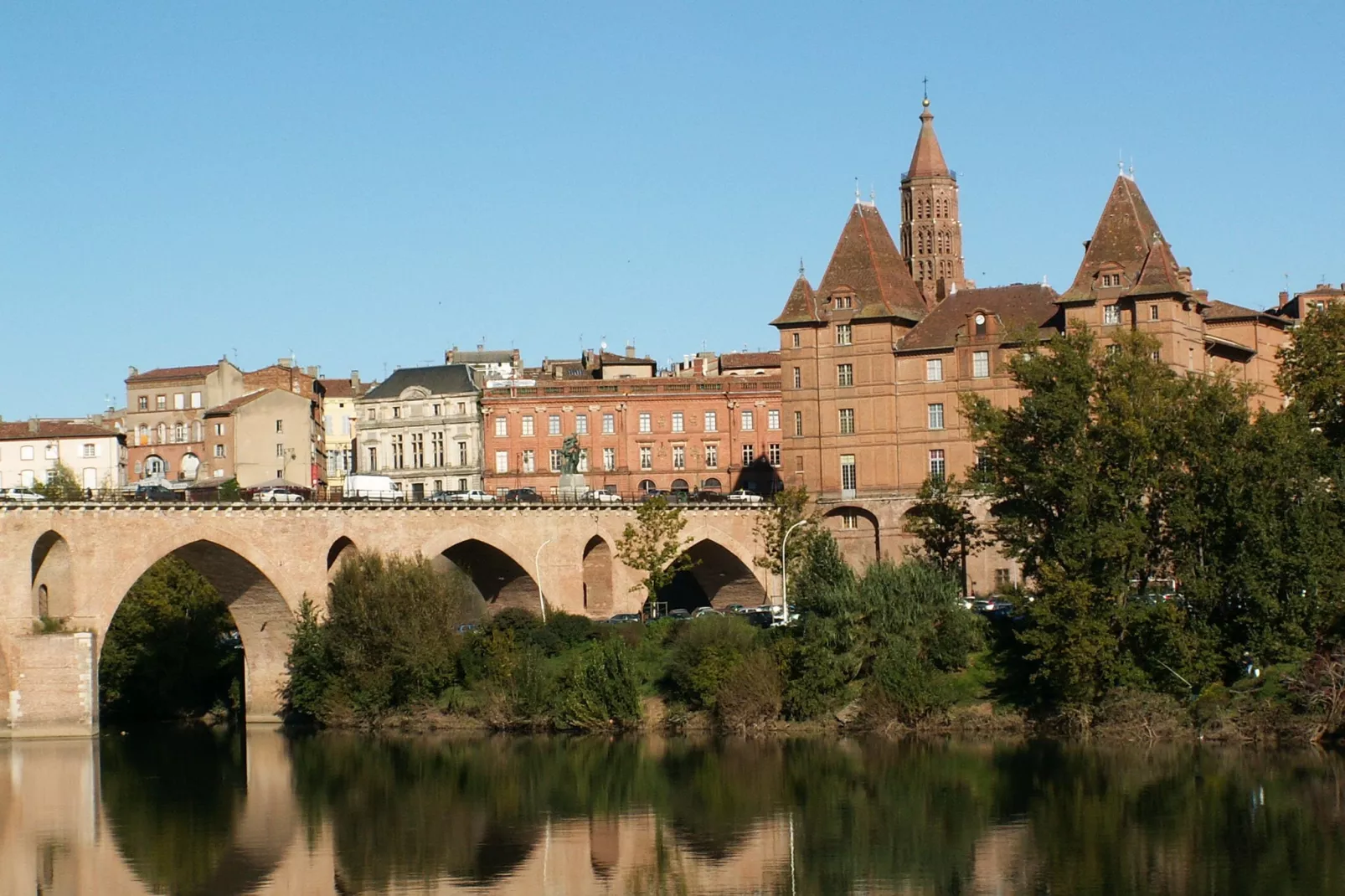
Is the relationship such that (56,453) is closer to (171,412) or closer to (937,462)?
(171,412)

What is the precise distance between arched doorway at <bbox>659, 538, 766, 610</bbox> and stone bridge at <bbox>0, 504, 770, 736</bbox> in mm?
118

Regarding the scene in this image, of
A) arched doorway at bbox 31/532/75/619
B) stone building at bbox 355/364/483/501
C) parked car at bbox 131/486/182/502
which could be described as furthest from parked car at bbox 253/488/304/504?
stone building at bbox 355/364/483/501

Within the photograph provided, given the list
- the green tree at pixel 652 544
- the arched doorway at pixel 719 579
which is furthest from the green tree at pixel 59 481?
the arched doorway at pixel 719 579

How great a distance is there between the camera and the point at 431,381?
376 feet

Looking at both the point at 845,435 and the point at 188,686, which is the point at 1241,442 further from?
the point at 188,686

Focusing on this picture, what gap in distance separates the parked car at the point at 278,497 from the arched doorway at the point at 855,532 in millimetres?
21569

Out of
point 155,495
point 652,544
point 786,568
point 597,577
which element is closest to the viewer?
point 155,495

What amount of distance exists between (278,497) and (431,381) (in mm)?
39366

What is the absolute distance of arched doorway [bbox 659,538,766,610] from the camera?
87.8 m

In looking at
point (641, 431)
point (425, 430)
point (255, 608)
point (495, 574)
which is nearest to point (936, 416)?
point (495, 574)

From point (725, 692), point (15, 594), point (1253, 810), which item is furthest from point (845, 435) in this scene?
point (1253, 810)

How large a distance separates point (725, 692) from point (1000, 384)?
27.7m

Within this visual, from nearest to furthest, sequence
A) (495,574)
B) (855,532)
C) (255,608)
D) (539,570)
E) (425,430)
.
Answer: (255,608) → (539,570) → (495,574) → (855,532) → (425,430)

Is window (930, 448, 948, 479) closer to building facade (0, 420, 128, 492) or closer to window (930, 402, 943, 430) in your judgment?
window (930, 402, 943, 430)
